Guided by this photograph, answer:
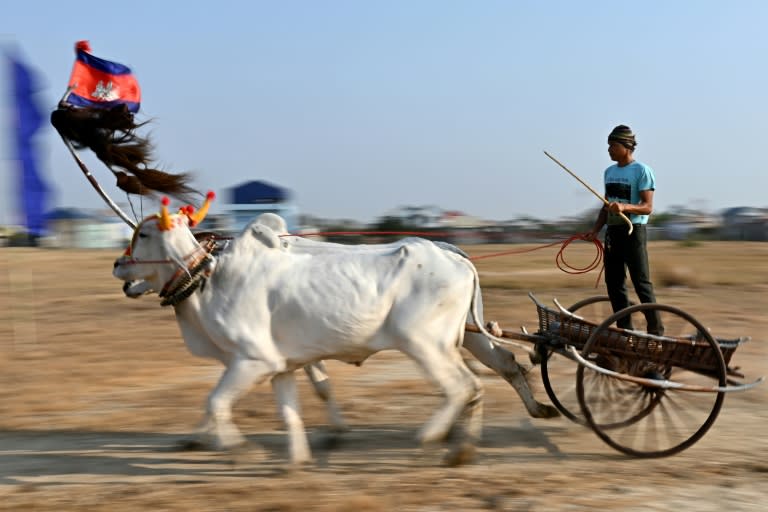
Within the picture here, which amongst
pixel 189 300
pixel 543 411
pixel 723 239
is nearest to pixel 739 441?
pixel 543 411

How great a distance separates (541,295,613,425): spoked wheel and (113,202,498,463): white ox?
3.34 ft

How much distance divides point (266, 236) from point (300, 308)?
2.24ft

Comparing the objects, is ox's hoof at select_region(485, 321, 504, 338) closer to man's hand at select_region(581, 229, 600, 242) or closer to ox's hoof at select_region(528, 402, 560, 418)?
ox's hoof at select_region(528, 402, 560, 418)

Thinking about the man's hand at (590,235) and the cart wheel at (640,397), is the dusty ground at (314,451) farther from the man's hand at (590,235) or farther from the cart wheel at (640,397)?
the man's hand at (590,235)

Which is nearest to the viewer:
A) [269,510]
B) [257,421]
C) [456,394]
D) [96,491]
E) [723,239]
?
[269,510]

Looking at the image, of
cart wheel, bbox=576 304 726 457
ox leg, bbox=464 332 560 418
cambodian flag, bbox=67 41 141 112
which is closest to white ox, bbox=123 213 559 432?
ox leg, bbox=464 332 560 418

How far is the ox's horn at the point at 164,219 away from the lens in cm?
647

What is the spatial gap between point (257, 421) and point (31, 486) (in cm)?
223

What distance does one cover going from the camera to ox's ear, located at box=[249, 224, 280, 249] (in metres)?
6.77

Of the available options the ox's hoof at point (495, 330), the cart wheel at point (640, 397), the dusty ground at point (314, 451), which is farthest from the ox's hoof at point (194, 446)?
the cart wheel at point (640, 397)

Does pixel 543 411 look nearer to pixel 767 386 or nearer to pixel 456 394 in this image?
pixel 456 394

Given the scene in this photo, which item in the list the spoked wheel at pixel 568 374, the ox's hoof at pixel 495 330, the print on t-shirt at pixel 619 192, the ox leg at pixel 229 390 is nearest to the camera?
the ox leg at pixel 229 390

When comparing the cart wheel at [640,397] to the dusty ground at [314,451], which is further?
the cart wheel at [640,397]

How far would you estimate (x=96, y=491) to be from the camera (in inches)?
238
